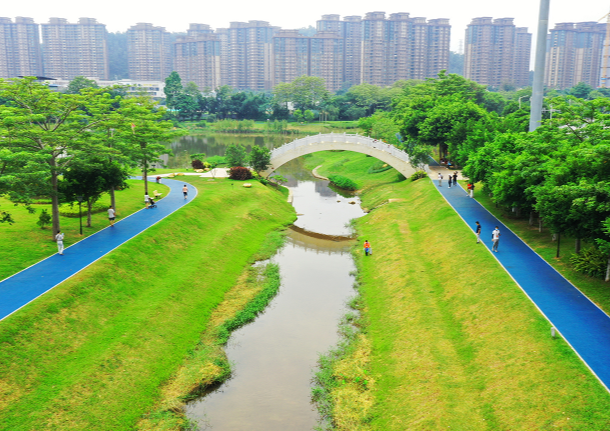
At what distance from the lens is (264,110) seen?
Answer: 5202 inches

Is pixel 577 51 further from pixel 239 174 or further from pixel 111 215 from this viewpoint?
pixel 111 215

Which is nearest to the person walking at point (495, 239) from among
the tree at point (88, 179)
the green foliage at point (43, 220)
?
the tree at point (88, 179)

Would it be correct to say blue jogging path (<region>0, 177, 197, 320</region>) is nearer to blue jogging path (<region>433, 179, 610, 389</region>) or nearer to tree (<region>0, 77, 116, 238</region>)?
tree (<region>0, 77, 116, 238</region>)

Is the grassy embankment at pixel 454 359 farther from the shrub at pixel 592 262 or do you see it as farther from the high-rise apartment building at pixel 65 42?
the high-rise apartment building at pixel 65 42

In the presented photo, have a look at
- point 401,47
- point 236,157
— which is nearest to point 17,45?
point 401,47

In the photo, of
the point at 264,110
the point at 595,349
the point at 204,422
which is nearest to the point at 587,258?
the point at 595,349

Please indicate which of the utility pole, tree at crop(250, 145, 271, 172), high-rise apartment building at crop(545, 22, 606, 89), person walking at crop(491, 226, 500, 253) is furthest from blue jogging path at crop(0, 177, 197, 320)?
high-rise apartment building at crop(545, 22, 606, 89)

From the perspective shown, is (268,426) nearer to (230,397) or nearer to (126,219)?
(230,397)

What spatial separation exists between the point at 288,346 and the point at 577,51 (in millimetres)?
207083

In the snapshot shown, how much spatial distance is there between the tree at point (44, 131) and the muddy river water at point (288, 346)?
1338cm

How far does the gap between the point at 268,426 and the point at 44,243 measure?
18.6 m

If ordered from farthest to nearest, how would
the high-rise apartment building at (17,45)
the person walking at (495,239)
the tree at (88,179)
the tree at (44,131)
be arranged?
the high-rise apartment building at (17,45) → the tree at (88,179) → the person walking at (495,239) → the tree at (44,131)

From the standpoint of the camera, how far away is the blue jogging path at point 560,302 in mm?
17844

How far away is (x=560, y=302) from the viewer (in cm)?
2191
